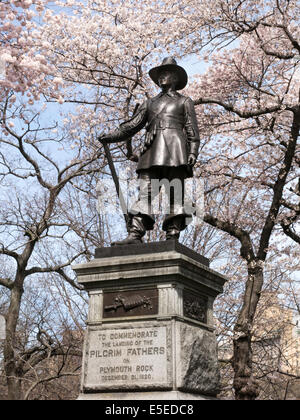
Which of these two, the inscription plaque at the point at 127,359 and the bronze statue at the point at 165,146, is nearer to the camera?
the inscription plaque at the point at 127,359

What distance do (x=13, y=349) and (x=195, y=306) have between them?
37.9ft

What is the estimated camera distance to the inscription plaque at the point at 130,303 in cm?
683

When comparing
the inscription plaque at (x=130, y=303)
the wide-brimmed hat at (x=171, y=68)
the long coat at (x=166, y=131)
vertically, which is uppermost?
the wide-brimmed hat at (x=171, y=68)

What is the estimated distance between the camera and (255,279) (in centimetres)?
1446

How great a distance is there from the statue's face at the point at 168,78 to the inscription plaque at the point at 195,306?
2.97m

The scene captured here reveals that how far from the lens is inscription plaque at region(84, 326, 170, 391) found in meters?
6.52

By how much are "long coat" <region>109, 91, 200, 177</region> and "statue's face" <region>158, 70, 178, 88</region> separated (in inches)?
5.4

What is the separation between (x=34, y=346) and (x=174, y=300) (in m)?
13.7

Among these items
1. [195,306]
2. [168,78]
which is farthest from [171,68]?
[195,306]

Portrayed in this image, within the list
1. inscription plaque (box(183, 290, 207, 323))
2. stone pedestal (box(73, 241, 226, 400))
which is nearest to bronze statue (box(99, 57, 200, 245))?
stone pedestal (box(73, 241, 226, 400))

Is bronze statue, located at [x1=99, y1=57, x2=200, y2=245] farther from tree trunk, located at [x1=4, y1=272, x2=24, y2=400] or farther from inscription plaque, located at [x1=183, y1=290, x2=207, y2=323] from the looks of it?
tree trunk, located at [x1=4, y1=272, x2=24, y2=400]

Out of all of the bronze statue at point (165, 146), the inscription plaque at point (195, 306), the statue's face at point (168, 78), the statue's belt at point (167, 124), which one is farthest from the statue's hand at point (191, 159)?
the inscription plaque at point (195, 306)

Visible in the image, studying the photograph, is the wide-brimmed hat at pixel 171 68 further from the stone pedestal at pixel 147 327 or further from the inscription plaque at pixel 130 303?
the inscription plaque at pixel 130 303
